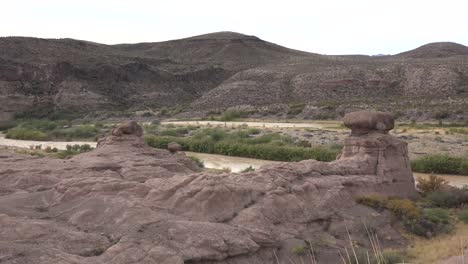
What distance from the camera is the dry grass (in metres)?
13.3

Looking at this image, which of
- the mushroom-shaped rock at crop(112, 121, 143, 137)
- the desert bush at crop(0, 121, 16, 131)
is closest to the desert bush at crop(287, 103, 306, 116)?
the desert bush at crop(0, 121, 16, 131)

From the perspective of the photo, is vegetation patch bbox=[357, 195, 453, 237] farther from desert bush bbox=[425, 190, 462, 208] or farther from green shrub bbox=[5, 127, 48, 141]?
green shrub bbox=[5, 127, 48, 141]

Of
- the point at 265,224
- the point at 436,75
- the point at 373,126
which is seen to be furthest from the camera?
the point at 436,75

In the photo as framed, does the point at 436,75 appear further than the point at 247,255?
Yes

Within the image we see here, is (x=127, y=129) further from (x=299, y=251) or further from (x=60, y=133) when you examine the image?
(x=60, y=133)

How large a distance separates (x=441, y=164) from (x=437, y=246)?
16.8m

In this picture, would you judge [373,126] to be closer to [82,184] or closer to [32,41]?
[82,184]

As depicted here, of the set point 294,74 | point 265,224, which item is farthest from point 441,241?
point 294,74

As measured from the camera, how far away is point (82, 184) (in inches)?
580

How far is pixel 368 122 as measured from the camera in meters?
19.5

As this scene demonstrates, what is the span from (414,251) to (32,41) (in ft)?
281

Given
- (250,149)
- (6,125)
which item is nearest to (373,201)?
(250,149)

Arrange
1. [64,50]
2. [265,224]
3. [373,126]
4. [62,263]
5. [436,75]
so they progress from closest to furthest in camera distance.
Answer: [62,263], [265,224], [373,126], [436,75], [64,50]

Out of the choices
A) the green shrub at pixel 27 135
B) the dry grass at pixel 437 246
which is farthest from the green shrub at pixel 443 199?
the green shrub at pixel 27 135
